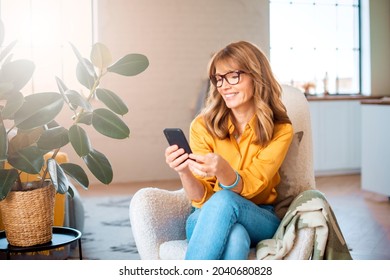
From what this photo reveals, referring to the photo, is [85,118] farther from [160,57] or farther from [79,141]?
[160,57]

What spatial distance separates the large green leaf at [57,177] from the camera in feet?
5.68

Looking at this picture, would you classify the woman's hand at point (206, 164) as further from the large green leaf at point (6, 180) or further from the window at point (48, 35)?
the window at point (48, 35)

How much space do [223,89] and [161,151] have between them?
1.74 metres

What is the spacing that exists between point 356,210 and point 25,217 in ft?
6.22

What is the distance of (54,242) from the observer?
5.99 feet

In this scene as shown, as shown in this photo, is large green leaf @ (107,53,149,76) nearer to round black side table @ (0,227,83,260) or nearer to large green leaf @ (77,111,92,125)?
large green leaf @ (77,111,92,125)

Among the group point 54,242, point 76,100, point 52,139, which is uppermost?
point 76,100

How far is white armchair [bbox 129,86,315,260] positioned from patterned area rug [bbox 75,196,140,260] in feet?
2.58

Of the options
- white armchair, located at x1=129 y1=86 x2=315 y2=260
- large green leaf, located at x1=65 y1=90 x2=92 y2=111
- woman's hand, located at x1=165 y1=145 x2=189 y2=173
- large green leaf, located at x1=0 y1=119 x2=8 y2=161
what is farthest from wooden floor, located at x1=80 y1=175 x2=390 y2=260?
large green leaf, located at x1=0 y1=119 x2=8 y2=161

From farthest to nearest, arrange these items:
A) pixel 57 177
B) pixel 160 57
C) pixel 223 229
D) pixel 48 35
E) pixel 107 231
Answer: pixel 160 57, pixel 48 35, pixel 107 231, pixel 57 177, pixel 223 229

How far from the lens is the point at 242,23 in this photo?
10.4 ft

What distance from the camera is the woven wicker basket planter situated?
71.1 inches

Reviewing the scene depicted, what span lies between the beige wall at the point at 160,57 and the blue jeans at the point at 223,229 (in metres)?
1.60

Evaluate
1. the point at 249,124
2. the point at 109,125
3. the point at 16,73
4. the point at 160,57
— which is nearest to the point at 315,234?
the point at 249,124
